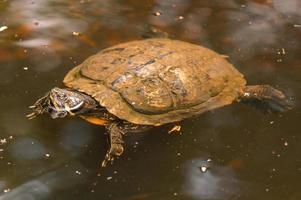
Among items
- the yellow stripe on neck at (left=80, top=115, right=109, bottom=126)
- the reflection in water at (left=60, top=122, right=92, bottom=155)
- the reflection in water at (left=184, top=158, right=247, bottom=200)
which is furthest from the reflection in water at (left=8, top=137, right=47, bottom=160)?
the reflection in water at (left=184, top=158, right=247, bottom=200)

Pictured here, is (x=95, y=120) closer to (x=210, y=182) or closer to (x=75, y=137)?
(x=75, y=137)

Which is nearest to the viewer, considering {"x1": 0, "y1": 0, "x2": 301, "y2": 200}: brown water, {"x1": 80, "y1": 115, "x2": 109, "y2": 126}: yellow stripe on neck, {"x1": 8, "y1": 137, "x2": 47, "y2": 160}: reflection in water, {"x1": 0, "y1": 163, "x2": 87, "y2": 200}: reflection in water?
{"x1": 0, "y1": 163, "x2": 87, "y2": 200}: reflection in water

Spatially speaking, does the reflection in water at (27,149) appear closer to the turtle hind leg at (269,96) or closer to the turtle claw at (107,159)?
the turtle claw at (107,159)

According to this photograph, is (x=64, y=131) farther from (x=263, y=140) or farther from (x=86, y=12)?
(x=86, y=12)

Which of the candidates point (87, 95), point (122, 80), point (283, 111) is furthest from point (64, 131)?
point (283, 111)

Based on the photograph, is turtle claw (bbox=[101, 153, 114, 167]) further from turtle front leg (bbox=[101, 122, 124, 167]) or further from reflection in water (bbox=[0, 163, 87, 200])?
reflection in water (bbox=[0, 163, 87, 200])
